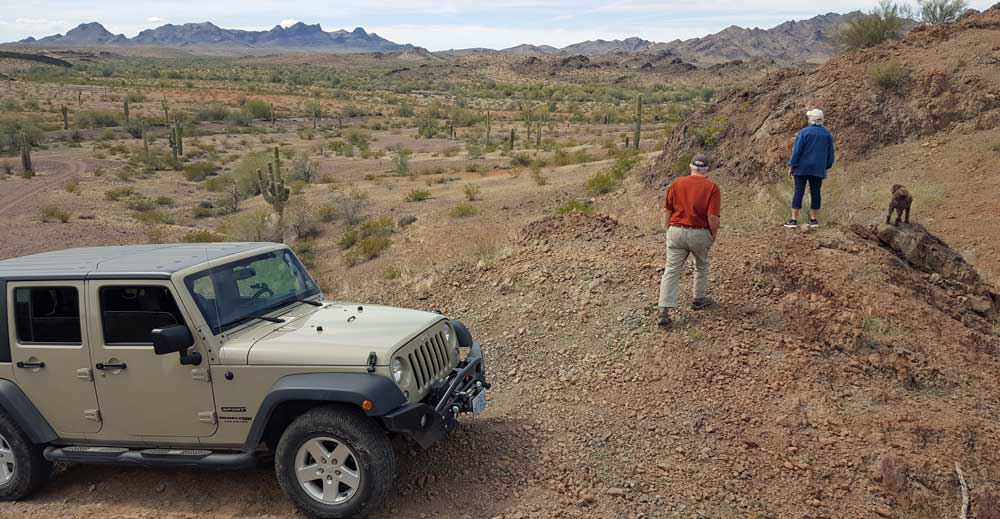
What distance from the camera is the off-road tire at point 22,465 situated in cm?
480

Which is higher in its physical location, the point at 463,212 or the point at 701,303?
the point at 701,303

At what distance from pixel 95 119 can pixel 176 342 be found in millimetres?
46937

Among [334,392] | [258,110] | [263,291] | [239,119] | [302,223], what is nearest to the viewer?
[334,392]

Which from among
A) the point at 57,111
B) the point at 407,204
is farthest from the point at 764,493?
the point at 57,111

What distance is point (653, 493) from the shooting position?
482 cm

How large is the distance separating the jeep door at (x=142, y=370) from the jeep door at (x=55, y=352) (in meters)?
0.11

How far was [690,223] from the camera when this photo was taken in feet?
21.4

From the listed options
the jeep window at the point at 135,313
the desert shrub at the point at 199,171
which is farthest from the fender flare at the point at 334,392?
the desert shrub at the point at 199,171

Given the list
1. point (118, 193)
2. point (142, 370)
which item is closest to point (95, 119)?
point (118, 193)

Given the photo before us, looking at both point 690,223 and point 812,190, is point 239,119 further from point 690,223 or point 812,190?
point 690,223

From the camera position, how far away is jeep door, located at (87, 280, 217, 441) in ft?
14.9

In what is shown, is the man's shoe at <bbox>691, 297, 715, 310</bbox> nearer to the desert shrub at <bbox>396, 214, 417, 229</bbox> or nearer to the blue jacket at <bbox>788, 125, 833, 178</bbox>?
the blue jacket at <bbox>788, 125, 833, 178</bbox>

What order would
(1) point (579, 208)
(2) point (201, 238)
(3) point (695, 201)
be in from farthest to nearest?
(2) point (201, 238) < (1) point (579, 208) < (3) point (695, 201)

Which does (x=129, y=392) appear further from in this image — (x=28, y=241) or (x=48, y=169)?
(x=48, y=169)
